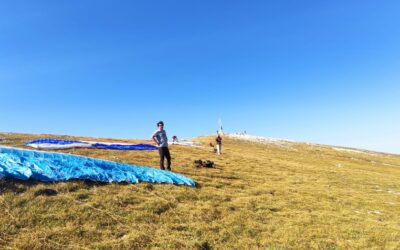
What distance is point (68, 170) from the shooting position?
1402 cm

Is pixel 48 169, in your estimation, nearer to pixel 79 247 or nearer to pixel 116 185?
pixel 116 185

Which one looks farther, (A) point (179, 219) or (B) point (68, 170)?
(B) point (68, 170)

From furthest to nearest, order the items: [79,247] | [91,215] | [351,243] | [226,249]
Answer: [351,243], [91,215], [226,249], [79,247]

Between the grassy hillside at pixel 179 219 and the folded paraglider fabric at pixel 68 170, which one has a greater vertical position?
the folded paraglider fabric at pixel 68 170

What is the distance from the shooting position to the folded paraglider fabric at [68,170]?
42.2ft

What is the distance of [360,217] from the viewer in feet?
49.7

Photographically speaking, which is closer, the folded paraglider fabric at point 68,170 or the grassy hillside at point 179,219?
the grassy hillside at point 179,219

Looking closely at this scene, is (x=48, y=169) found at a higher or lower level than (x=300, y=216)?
higher

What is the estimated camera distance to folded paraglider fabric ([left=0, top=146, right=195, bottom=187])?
12.9 meters

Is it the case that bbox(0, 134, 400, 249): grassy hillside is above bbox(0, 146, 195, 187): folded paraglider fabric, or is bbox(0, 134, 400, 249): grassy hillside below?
below

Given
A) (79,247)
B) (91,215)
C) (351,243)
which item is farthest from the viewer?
(351,243)

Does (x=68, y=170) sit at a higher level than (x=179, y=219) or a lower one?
higher

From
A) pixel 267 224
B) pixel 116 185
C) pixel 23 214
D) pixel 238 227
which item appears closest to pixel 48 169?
pixel 116 185

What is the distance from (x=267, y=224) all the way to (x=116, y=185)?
23.6 ft
